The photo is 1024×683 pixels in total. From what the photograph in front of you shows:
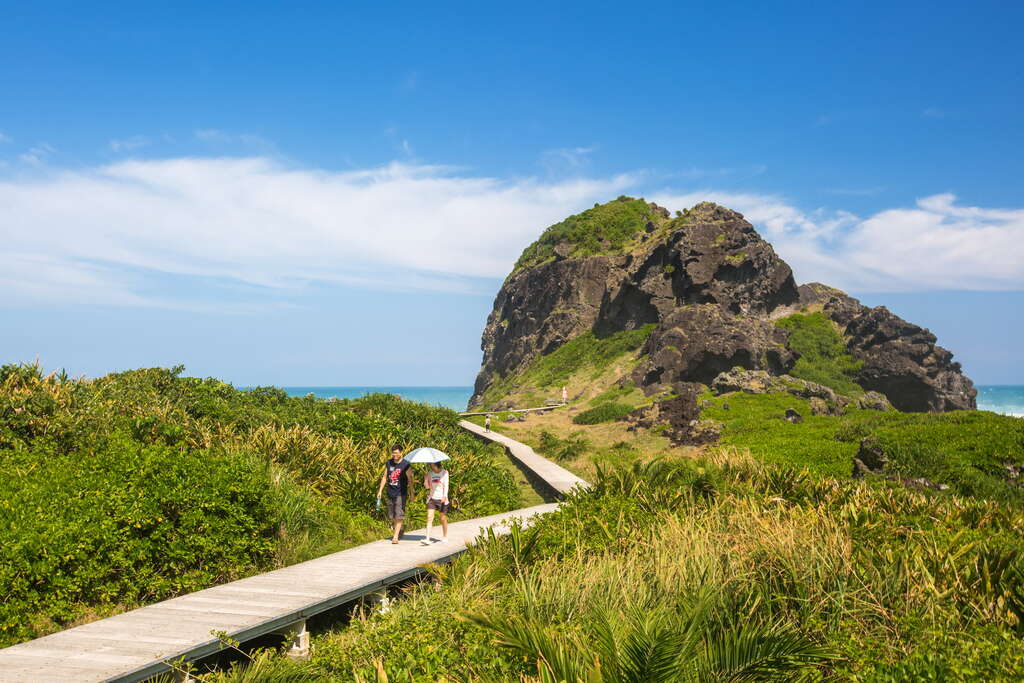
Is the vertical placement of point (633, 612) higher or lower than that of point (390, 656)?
higher

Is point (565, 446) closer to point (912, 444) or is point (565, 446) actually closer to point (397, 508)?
point (912, 444)

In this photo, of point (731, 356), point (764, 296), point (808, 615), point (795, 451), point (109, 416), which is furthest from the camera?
point (764, 296)

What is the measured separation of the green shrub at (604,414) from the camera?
139 ft

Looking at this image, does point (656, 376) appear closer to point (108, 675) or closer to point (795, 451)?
point (795, 451)

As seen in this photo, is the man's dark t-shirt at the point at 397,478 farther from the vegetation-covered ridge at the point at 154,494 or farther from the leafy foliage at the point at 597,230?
the leafy foliage at the point at 597,230

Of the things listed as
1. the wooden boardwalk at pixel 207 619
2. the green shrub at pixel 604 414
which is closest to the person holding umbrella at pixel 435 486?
the wooden boardwalk at pixel 207 619

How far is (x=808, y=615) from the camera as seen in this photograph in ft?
21.2

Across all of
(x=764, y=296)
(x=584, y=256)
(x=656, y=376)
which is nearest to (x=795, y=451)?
(x=656, y=376)

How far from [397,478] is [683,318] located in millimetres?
40367

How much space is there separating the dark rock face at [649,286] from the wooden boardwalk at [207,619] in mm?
39643

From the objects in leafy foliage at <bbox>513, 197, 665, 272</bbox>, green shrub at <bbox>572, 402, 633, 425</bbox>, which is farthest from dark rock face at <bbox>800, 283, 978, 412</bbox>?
leafy foliage at <bbox>513, 197, 665, 272</bbox>

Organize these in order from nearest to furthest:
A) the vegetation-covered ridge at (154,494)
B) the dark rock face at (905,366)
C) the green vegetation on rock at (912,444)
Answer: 1. the vegetation-covered ridge at (154,494)
2. the green vegetation on rock at (912,444)
3. the dark rock face at (905,366)

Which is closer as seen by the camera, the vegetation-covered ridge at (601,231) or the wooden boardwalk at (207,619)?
the wooden boardwalk at (207,619)

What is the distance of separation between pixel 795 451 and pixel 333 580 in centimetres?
1834
